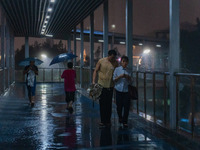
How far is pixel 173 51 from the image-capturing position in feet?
20.2

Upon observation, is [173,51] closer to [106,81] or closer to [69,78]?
[106,81]

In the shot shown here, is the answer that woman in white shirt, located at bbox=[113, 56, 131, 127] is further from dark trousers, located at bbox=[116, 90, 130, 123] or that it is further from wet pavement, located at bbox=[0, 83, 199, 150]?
wet pavement, located at bbox=[0, 83, 199, 150]

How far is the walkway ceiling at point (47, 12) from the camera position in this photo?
14102 mm

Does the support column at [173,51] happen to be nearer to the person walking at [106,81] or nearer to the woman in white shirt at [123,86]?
the woman in white shirt at [123,86]

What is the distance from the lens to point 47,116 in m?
8.74

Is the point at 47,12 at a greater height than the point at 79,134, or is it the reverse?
the point at 47,12

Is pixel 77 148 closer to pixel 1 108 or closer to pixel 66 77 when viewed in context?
pixel 66 77

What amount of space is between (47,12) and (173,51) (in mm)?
11168

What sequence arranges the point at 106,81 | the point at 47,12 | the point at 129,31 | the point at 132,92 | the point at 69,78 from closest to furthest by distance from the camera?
the point at 132,92 < the point at 106,81 < the point at 69,78 < the point at 129,31 < the point at 47,12

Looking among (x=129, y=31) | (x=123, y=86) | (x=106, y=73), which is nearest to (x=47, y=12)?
(x=129, y=31)

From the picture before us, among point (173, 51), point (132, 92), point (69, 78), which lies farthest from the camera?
point (69, 78)

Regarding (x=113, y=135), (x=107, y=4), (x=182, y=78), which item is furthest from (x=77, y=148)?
(x=107, y=4)

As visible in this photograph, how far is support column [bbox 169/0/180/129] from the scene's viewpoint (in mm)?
6023

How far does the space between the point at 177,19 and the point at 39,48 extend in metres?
102
